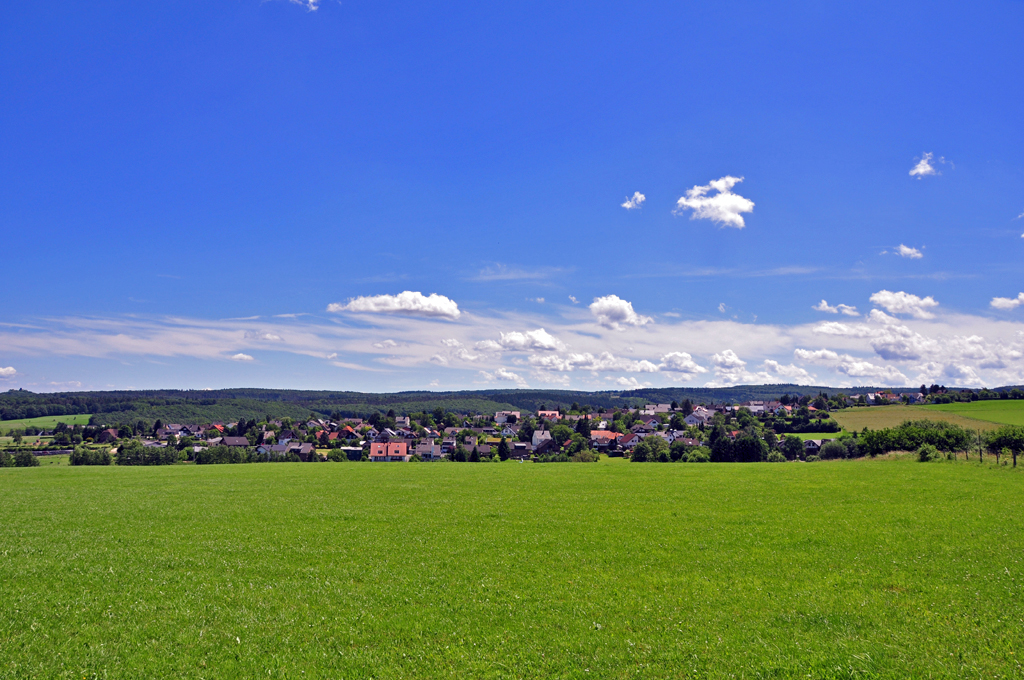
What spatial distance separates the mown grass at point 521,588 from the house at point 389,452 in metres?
84.9

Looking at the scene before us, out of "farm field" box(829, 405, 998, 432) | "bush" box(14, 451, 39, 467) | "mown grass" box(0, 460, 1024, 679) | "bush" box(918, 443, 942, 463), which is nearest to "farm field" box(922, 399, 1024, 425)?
"farm field" box(829, 405, 998, 432)

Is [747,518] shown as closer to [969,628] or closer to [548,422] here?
[969,628]

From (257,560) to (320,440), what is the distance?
5165 inches

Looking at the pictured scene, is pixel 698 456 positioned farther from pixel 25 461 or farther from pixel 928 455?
pixel 25 461

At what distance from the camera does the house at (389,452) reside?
379 feet

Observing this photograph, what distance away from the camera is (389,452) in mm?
116750

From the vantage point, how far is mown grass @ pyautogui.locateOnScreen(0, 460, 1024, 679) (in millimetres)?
11430

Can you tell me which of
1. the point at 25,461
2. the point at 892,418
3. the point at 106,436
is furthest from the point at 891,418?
the point at 106,436

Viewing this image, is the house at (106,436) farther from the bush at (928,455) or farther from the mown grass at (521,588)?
the bush at (928,455)

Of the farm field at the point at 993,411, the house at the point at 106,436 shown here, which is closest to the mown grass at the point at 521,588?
the farm field at the point at 993,411

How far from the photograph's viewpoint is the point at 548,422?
177375 mm

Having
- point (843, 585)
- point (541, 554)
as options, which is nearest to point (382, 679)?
point (541, 554)

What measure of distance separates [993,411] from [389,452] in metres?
141

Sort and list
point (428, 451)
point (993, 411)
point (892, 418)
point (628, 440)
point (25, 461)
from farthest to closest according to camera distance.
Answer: point (892, 418) < point (628, 440) < point (428, 451) < point (993, 411) < point (25, 461)
